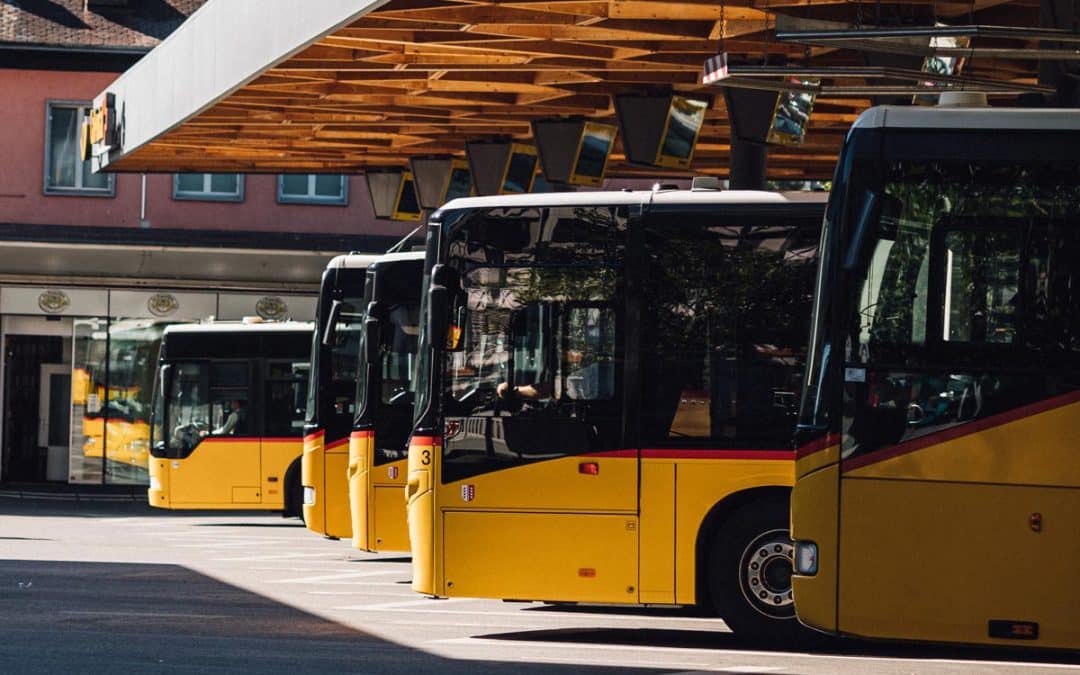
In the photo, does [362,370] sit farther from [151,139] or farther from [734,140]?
[151,139]

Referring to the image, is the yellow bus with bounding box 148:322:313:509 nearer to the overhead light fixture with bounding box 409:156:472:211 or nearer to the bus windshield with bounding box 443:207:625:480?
the overhead light fixture with bounding box 409:156:472:211

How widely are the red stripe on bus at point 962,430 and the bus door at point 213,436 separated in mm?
18039

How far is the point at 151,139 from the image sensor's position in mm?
25812

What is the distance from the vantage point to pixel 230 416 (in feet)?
92.4

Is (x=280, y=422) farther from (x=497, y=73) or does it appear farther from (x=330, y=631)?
(x=330, y=631)

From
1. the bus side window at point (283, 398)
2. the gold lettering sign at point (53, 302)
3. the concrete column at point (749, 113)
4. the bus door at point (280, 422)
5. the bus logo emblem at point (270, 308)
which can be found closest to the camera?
the concrete column at point (749, 113)

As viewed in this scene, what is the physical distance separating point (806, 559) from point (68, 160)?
29.7 metres

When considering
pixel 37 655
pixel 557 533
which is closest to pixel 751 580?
pixel 557 533

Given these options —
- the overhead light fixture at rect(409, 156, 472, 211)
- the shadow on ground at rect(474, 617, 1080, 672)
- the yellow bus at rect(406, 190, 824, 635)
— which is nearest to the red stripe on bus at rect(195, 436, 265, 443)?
the overhead light fixture at rect(409, 156, 472, 211)

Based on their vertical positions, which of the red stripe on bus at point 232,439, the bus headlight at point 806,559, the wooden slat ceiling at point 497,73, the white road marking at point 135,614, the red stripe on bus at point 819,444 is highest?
the wooden slat ceiling at point 497,73

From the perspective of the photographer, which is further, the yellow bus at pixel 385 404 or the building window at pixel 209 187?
the building window at pixel 209 187

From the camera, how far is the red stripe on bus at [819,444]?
10.7 metres

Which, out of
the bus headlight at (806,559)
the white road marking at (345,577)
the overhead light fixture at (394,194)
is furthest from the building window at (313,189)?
the bus headlight at (806,559)

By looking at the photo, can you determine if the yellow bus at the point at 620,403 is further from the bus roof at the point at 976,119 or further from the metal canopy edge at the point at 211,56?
the metal canopy edge at the point at 211,56
